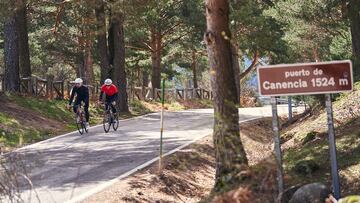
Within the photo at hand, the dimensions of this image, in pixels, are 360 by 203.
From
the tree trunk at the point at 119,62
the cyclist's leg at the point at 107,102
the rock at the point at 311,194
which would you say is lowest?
the rock at the point at 311,194

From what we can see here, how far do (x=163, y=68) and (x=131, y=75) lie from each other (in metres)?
5.67

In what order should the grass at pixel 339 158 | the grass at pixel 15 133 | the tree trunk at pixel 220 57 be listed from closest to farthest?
the grass at pixel 339 158 < the tree trunk at pixel 220 57 < the grass at pixel 15 133

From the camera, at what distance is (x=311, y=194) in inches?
257

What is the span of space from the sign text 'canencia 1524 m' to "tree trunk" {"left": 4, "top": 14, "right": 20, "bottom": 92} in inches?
729

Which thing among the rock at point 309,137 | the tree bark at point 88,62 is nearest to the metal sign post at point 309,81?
the rock at point 309,137

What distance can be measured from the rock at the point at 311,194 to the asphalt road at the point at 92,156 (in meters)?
3.13

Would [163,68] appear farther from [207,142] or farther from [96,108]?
[207,142]

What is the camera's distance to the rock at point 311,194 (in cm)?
647

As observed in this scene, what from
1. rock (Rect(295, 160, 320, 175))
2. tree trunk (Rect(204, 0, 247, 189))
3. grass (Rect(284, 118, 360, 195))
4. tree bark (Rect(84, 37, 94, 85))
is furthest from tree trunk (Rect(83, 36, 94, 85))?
rock (Rect(295, 160, 320, 175))

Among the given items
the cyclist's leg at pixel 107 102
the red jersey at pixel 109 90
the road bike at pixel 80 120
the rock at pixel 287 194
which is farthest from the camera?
the cyclist's leg at pixel 107 102

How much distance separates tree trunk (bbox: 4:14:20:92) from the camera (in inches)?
918

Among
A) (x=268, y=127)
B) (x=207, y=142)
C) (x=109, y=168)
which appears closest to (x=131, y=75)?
(x=268, y=127)

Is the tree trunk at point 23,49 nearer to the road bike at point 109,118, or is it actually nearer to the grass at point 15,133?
the grass at point 15,133

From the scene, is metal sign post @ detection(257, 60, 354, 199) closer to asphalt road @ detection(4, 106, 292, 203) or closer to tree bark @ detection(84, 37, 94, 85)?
asphalt road @ detection(4, 106, 292, 203)
